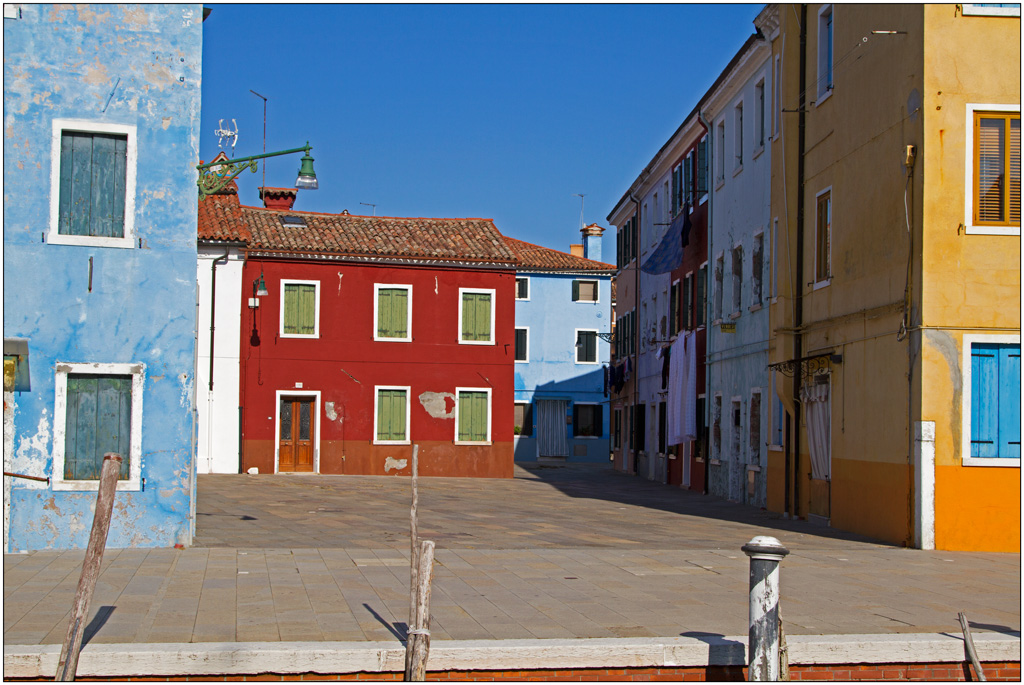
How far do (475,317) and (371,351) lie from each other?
3.31 metres

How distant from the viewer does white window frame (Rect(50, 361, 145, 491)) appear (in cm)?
1321

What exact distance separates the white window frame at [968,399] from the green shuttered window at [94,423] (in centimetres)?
1071

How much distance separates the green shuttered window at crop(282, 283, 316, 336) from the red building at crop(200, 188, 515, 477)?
0.03 m

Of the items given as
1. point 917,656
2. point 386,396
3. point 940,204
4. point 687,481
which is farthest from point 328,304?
point 917,656

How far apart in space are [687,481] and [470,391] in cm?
736

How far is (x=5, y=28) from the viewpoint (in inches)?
524

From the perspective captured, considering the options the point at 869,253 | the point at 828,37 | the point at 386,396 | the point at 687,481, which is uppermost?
the point at 828,37

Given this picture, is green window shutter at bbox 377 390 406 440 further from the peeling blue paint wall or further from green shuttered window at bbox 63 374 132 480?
green shuttered window at bbox 63 374 132 480

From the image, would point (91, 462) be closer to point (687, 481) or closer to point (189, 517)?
point (189, 517)

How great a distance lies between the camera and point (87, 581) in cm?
702

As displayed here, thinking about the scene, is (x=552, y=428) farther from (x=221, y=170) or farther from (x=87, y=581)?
(x=87, y=581)

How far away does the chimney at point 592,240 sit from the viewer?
5659cm

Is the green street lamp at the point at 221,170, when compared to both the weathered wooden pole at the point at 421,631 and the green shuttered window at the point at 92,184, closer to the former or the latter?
the green shuttered window at the point at 92,184

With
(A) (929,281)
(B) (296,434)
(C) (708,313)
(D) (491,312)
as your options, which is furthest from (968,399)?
(B) (296,434)
